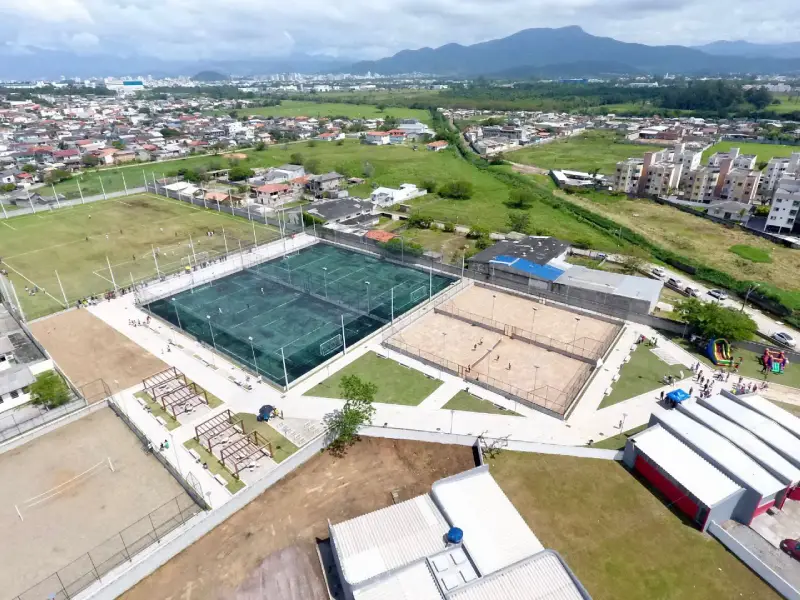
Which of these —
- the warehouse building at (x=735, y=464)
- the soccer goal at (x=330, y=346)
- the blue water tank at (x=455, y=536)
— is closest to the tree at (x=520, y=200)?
the soccer goal at (x=330, y=346)

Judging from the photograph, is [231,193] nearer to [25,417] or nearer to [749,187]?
[25,417]

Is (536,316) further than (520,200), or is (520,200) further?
(520,200)

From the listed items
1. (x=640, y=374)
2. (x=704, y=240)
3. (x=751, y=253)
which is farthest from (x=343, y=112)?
(x=640, y=374)

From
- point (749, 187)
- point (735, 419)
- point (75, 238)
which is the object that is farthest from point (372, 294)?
point (749, 187)

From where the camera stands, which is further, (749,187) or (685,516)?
(749,187)

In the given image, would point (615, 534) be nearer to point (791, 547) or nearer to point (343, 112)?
point (791, 547)

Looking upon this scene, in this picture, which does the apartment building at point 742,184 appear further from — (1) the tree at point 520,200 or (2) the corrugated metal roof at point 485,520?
(2) the corrugated metal roof at point 485,520
